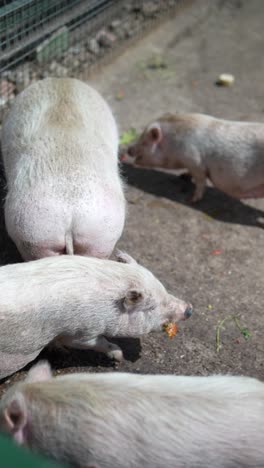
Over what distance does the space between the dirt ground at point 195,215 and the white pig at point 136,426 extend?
1.00 meters

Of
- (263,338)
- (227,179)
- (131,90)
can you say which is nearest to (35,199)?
(263,338)

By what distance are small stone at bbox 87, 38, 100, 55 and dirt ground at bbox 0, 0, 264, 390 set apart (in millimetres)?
269

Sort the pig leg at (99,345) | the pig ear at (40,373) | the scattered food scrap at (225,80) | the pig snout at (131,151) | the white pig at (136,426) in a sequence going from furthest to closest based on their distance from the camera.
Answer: the scattered food scrap at (225,80) < the pig snout at (131,151) < the pig leg at (99,345) < the pig ear at (40,373) < the white pig at (136,426)

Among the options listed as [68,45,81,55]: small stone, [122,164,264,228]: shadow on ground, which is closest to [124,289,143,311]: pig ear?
[122,164,264,228]: shadow on ground

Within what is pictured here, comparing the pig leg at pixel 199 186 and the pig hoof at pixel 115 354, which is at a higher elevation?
the pig hoof at pixel 115 354

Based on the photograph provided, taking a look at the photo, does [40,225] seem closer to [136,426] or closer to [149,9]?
[136,426]

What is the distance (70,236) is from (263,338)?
160cm

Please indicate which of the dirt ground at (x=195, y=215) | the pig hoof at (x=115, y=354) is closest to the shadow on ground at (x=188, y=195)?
the dirt ground at (x=195, y=215)

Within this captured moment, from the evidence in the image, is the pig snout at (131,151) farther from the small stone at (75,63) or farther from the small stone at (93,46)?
the small stone at (93,46)

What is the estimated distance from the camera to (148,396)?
3268 mm

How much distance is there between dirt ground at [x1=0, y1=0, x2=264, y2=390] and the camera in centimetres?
459

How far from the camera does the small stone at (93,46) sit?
7793 mm

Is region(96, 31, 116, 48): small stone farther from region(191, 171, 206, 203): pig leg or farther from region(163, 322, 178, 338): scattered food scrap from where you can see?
region(163, 322, 178, 338): scattered food scrap

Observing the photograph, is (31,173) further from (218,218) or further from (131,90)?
(131,90)
